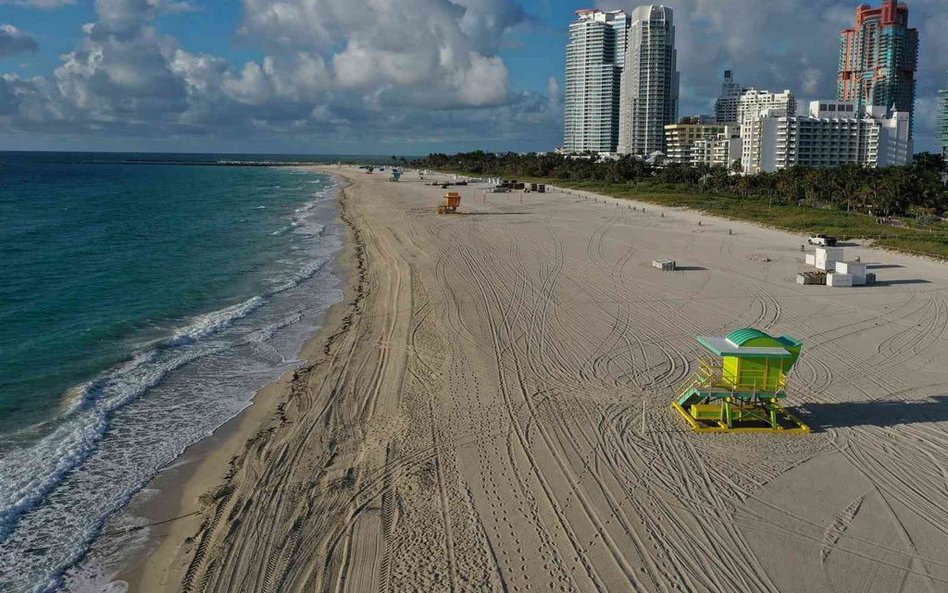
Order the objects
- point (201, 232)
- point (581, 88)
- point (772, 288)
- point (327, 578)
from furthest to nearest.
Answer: point (581, 88), point (201, 232), point (772, 288), point (327, 578)

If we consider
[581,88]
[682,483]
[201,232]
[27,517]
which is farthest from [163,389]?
[581,88]

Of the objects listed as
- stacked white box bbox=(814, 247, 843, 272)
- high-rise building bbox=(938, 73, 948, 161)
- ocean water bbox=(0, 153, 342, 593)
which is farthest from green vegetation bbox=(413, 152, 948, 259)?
high-rise building bbox=(938, 73, 948, 161)

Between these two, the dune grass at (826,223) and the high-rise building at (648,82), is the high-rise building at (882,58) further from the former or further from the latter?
the dune grass at (826,223)

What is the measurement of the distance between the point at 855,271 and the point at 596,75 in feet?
477

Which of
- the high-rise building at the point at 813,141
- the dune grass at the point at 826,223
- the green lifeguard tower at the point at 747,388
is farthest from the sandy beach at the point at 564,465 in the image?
the high-rise building at the point at 813,141

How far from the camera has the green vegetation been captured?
128ft

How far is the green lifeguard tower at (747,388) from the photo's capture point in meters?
11.9

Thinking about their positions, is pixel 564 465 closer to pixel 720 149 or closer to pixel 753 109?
pixel 720 149

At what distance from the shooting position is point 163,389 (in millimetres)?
14977

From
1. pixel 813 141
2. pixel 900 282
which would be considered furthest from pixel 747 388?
pixel 813 141

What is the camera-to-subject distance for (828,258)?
2494 centimetres

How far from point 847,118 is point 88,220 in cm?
9901

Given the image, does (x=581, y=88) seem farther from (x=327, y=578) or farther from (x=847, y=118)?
(x=327, y=578)

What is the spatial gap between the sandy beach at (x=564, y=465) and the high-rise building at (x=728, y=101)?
558 ft
